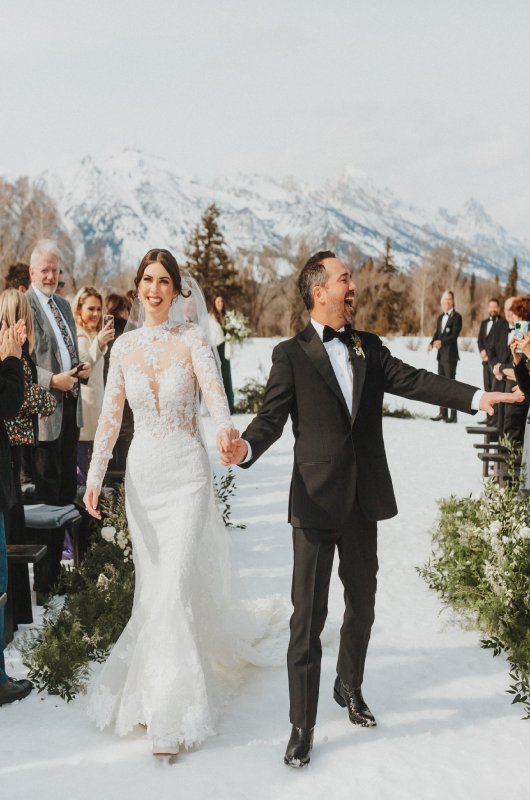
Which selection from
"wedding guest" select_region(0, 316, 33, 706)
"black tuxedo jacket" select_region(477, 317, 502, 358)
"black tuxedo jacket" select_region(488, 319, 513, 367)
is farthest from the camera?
"black tuxedo jacket" select_region(477, 317, 502, 358)

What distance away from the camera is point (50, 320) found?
6.44 meters

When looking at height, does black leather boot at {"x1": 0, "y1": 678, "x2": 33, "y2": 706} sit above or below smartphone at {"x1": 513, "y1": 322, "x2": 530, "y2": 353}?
below

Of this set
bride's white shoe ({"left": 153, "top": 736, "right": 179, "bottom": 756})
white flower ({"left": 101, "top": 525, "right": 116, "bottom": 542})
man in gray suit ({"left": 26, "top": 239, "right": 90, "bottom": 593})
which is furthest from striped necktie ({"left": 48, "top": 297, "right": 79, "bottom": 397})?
bride's white shoe ({"left": 153, "top": 736, "right": 179, "bottom": 756})

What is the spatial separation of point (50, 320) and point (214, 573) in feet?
10.2

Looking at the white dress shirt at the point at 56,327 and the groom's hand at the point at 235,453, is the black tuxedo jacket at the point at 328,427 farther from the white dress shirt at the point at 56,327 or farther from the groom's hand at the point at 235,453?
the white dress shirt at the point at 56,327

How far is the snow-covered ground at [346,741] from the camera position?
337cm

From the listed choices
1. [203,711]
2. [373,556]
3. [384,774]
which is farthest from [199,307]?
[384,774]

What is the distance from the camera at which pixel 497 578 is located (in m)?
5.03

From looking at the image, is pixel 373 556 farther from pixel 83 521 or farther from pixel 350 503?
pixel 83 521

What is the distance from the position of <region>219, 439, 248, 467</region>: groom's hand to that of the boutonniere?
0.67m

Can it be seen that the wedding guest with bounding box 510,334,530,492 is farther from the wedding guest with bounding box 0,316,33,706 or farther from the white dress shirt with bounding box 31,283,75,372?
the white dress shirt with bounding box 31,283,75,372

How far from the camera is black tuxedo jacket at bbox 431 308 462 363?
593 inches

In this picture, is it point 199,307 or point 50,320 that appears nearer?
point 199,307

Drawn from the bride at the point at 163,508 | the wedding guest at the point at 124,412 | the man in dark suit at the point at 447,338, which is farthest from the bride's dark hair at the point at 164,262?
the man in dark suit at the point at 447,338
